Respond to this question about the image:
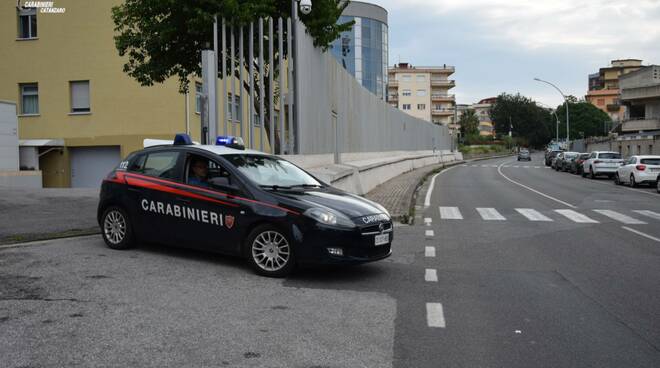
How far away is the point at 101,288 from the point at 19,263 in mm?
1758

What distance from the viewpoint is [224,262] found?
8.16m

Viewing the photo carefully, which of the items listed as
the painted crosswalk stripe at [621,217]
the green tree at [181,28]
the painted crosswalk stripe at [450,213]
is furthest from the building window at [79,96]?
the painted crosswalk stripe at [621,217]

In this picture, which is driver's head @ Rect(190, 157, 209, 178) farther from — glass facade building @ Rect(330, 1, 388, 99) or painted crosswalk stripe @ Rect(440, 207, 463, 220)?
glass facade building @ Rect(330, 1, 388, 99)

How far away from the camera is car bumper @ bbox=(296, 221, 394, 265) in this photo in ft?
23.1

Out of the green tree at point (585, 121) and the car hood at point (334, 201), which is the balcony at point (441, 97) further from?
the car hood at point (334, 201)

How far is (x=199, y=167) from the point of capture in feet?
26.8

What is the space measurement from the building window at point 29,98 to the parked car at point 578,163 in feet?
101

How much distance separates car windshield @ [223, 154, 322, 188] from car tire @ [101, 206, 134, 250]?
1.77 meters

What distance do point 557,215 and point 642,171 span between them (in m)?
14.0

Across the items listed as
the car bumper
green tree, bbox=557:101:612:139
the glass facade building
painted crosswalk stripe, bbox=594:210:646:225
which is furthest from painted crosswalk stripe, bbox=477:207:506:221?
green tree, bbox=557:101:612:139

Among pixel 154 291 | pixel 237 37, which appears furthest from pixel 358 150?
pixel 154 291

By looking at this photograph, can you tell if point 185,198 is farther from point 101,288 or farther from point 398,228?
point 398,228

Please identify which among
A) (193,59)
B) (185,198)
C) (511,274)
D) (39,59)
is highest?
(39,59)

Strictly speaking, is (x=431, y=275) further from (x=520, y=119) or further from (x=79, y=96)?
(x=520, y=119)
